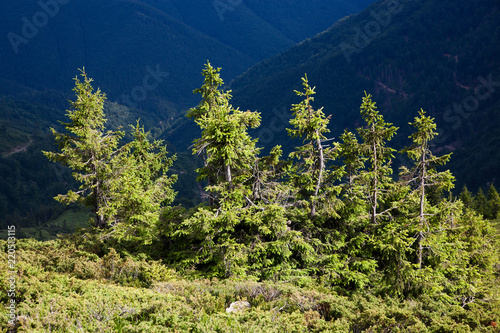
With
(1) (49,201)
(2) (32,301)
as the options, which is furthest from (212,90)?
(1) (49,201)

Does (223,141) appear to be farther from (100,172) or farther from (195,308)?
(100,172)

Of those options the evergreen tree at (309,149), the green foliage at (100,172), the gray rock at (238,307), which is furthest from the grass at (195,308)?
the evergreen tree at (309,149)

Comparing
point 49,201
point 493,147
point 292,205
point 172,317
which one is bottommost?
point 172,317

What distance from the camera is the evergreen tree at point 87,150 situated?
1683 centimetres

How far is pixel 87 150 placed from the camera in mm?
17406

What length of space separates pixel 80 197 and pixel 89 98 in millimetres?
5405

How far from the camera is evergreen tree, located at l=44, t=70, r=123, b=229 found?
16828mm

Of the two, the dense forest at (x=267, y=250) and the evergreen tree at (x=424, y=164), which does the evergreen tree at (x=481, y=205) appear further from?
the evergreen tree at (x=424, y=164)

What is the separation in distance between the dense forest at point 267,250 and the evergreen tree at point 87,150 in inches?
3.6

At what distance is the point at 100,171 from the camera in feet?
56.9

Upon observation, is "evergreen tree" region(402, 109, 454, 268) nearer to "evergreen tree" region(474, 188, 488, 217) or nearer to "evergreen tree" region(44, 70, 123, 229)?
"evergreen tree" region(44, 70, 123, 229)

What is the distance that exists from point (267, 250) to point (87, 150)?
11154 mm

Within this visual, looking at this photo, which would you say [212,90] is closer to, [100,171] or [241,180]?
[241,180]

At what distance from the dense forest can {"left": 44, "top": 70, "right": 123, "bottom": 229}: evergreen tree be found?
0.09 m
